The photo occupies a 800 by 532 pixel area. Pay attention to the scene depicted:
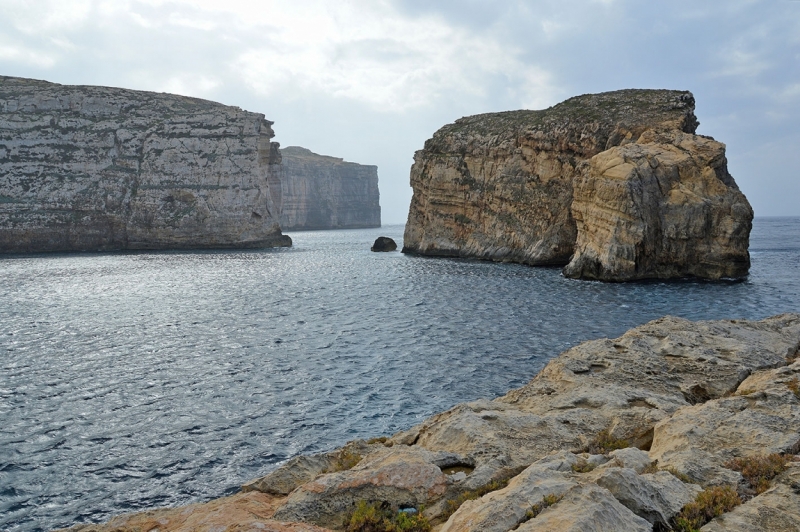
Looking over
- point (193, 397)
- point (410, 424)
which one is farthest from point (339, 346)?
point (410, 424)

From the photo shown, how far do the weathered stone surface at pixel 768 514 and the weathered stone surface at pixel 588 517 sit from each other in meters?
0.95

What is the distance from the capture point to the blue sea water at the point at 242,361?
540 inches

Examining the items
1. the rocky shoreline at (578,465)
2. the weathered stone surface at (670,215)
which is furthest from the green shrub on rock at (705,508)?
the weathered stone surface at (670,215)

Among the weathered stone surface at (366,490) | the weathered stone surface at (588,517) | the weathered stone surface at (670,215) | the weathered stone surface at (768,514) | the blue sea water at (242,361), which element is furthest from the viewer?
the weathered stone surface at (670,215)

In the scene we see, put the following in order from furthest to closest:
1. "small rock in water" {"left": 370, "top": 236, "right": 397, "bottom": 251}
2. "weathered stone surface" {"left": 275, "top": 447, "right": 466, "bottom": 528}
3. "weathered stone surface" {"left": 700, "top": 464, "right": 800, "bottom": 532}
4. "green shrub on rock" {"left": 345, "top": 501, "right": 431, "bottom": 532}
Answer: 1. "small rock in water" {"left": 370, "top": 236, "right": 397, "bottom": 251}
2. "weathered stone surface" {"left": 275, "top": 447, "right": 466, "bottom": 528}
3. "green shrub on rock" {"left": 345, "top": 501, "right": 431, "bottom": 532}
4. "weathered stone surface" {"left": 700, "top": 464, "right": 800, "bottom": 532}

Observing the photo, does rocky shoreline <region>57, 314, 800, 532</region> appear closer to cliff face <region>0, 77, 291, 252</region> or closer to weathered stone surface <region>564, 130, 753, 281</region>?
weathered stone surface <region>564, 130, 753, 281</region>

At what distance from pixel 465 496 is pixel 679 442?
4033 mm

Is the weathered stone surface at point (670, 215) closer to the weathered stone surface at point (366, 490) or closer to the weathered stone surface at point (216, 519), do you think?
the weathered stone surface at point (366, 490)

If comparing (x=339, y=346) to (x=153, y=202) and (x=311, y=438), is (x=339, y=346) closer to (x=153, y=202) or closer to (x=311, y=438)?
(x=311, y=438)

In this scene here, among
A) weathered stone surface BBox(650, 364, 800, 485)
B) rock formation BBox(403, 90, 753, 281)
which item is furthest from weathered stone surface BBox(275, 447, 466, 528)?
rock formation BBox(403, 90, 753, 281)

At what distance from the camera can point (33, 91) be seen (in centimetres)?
9569

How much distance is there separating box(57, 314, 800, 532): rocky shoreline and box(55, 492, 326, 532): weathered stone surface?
1.3 inches

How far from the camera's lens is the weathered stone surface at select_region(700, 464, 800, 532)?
21.9 feet

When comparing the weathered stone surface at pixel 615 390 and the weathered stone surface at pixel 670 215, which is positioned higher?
the weathered stone surface at pixel 670 215
